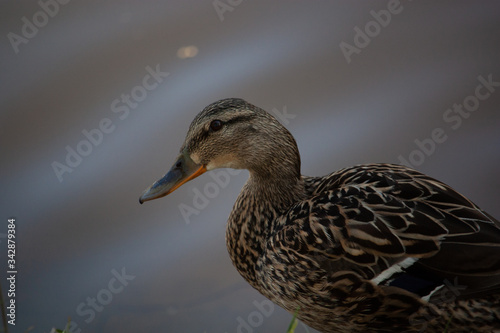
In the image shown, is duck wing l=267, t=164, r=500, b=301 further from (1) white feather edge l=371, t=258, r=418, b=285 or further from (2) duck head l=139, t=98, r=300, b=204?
(2) duck head l=139, t=98, r=300, b=204

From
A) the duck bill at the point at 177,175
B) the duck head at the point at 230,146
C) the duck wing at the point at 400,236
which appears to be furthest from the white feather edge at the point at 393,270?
the duck bill at the point at 177,175

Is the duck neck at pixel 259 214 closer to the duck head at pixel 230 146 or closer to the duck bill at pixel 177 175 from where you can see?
the duck head at pixel 230 146

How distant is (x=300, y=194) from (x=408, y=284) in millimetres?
775

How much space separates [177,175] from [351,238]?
0.91m

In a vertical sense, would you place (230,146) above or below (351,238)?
above

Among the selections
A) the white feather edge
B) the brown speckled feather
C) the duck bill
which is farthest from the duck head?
the white feather edge

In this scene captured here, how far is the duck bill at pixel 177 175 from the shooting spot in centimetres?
283

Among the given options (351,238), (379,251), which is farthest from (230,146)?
(379,251)

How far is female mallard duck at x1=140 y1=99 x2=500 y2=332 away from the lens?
2318 mm

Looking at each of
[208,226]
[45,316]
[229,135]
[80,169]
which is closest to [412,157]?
[208,226]

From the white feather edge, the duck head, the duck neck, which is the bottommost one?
the white feather edge

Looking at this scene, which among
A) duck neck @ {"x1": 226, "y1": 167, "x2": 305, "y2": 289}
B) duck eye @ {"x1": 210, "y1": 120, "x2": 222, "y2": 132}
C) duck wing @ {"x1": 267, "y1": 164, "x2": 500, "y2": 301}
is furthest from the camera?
duck neck @ {"x1": 226, "y1": 167, "x2": 305, "y2": 289}

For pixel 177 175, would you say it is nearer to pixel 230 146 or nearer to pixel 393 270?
pixel 230 146

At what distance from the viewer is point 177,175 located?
2.85 metres
